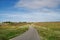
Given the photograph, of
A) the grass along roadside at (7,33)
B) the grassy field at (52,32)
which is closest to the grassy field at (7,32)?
the grass along roadside at (7,33)

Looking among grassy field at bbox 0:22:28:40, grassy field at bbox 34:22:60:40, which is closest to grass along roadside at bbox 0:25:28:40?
grassy field at bbox 0:22:28:40

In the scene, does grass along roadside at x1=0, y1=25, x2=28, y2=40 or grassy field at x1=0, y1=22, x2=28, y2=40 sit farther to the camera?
grassy field at x1=0, y1=22, x2=28, y2=40

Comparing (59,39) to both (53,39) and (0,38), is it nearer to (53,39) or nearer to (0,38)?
(53,39)

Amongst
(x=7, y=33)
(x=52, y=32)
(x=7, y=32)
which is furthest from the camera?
(x=7, y=32)

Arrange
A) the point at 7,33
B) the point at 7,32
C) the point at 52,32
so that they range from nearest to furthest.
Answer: the point at 52,32 → the point at 7,33 → the point at 7,32

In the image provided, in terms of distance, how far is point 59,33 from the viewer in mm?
19016

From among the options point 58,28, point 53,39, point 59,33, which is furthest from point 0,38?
point 58,28

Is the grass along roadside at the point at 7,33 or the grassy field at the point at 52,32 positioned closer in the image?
the grass along roadside at the point at 7,33

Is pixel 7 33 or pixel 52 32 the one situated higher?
pixel 52 32

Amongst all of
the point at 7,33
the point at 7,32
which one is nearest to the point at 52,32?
the point at 7,33

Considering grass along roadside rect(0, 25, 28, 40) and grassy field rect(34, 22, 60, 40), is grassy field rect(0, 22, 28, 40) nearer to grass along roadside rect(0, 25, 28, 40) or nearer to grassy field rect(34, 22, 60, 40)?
grass along roadside rect(0, 25, 28, 40)

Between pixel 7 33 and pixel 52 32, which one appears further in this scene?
pixel 7 33

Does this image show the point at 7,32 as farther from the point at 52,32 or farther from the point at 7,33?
the point at 52,32

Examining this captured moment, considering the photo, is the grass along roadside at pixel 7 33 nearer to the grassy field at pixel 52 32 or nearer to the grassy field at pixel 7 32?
the grassy field at pixel 7 32
